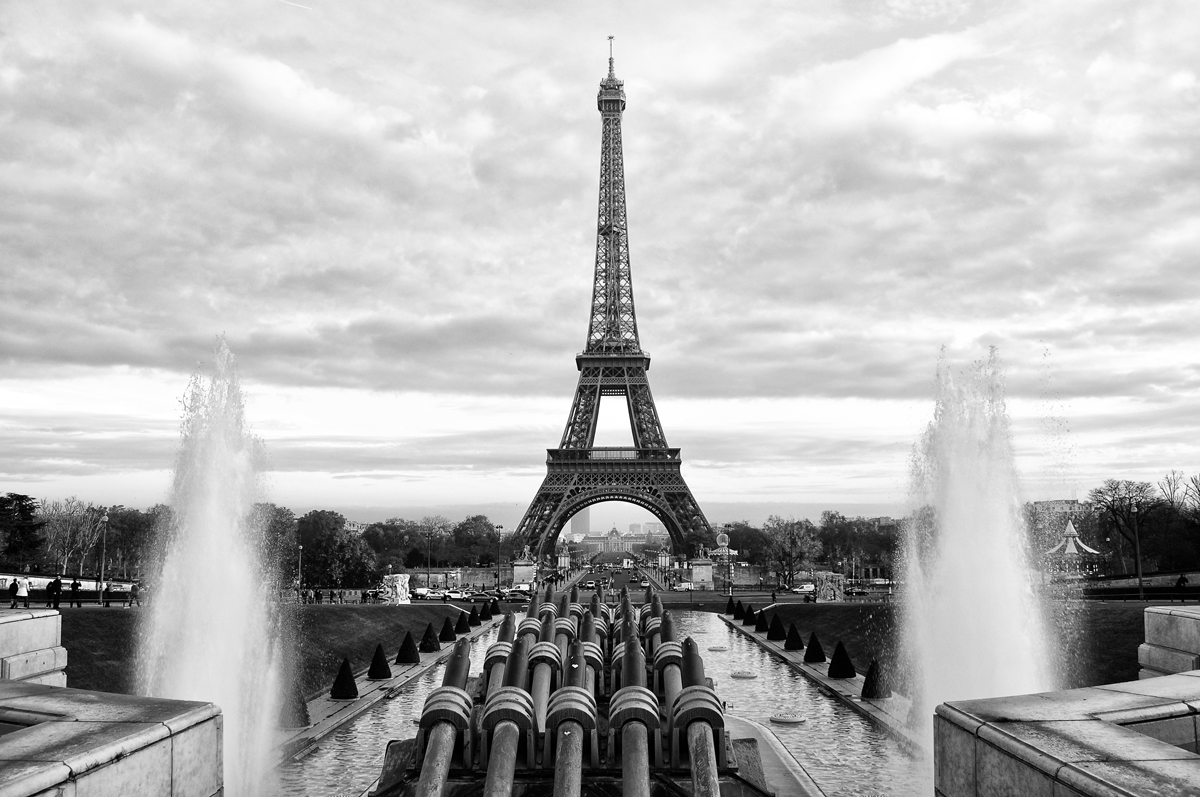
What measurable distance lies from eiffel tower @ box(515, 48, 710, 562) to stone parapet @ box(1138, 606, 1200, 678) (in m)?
69.0

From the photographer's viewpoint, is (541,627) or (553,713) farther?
(541,627)

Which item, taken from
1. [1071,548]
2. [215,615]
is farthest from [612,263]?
[215,615]

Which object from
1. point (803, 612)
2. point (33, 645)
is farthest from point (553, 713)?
point (803, 612)

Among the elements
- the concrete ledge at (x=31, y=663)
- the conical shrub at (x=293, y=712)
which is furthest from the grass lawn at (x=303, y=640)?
the concrete ledge at (x=31, y=663)

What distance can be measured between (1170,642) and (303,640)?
27407mm

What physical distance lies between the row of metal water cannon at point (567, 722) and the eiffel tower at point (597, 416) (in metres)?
65.9

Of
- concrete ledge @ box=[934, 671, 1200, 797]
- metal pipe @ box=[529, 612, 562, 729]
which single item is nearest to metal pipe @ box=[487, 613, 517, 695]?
metal pipe @ box=[529, 612, 562, 729]

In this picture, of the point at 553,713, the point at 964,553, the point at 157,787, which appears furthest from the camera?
the point at 964,553

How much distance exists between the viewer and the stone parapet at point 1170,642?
10484mm

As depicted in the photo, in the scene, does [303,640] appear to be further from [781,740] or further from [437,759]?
[437,759]

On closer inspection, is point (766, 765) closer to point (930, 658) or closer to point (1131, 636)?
point (930, 658)

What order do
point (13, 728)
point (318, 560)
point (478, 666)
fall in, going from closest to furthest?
point (13, 728) < point (478, 666) < point (318, 560)

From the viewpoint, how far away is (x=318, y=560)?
7112 cm

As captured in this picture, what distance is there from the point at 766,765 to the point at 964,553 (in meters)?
6.04
